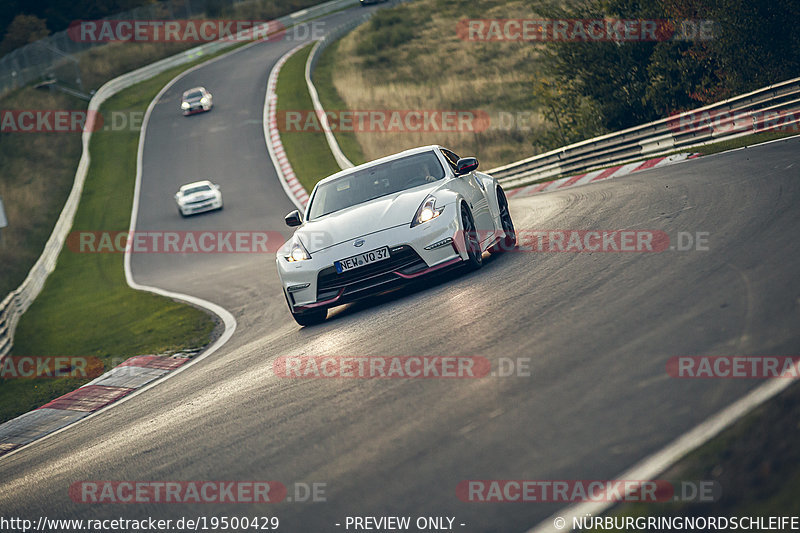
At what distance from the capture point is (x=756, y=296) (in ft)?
19.1

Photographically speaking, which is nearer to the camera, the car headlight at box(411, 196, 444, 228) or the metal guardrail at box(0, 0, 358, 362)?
the car headlight at box(411, 196, 444, 228)

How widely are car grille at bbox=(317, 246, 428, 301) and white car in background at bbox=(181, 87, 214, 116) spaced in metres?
38.6

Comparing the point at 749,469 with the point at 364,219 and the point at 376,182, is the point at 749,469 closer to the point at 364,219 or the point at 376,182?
the point at 364,219

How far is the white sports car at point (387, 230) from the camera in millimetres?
8891

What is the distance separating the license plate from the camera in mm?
8828

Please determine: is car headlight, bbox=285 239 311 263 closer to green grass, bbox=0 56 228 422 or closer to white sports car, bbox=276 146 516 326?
white sports car, bbox=276 146 516 326

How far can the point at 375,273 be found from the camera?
8906 millimetres

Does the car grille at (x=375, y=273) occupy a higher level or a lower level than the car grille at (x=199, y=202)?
higher

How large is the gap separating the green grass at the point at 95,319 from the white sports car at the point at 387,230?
2.69 m

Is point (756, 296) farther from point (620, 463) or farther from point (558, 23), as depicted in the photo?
point (558, 23)

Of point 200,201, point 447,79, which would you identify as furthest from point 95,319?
point 447,79

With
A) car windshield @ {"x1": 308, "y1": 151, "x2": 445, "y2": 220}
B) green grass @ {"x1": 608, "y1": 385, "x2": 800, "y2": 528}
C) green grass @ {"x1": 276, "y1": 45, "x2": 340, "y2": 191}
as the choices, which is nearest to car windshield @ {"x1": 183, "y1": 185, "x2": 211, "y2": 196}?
green grass @ {"x1": 276, "y1": 45, "x2": 340, "y2": 191}

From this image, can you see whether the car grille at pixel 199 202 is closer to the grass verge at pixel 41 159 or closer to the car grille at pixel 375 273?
the grass verge at pixel 41 159

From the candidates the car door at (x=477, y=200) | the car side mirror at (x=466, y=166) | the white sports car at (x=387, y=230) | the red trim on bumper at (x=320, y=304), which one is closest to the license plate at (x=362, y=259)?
the white sports car at (x=387, y=230)
